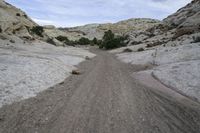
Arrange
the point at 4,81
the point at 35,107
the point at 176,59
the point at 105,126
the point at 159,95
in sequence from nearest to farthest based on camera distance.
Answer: the point at 105,126
the point at 35,107
the point at 4,81
the point at 159,95
the point at 176,59

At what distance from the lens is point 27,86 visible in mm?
13766

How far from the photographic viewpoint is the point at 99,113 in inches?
420

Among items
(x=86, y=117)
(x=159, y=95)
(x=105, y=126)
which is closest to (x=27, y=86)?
(x=86, y=117)

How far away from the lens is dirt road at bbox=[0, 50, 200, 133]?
29.4 ft

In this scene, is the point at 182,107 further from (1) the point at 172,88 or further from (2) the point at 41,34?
(2) the point at 41,34

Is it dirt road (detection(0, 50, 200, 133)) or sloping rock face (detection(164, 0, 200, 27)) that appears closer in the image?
dirt road (detection(0, 50, 200, 133))

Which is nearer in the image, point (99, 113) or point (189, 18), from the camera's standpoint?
point (99, 113)

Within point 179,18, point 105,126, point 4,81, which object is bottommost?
point 105,126

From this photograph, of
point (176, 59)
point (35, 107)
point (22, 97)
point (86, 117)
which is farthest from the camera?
point (176, 59)

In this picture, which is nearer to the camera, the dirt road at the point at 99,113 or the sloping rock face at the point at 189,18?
the dirt road at the point at 99,113

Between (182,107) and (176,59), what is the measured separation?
1587cm

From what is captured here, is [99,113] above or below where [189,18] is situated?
below

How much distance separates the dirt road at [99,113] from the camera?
8.96m

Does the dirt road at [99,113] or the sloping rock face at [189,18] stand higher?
the sloping rock face at [189,18]
